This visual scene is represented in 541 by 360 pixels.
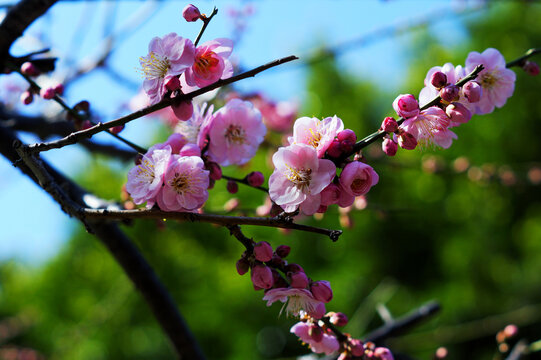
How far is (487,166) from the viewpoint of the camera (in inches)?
62.2

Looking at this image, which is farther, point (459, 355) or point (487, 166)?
point (459, 355)

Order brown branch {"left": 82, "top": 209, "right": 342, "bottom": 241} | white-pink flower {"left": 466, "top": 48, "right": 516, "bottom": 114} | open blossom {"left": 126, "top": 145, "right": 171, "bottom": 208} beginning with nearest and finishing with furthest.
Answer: brown branch {"left": 82, "top": 209, "right": 342, "bottom": 241}
open blossom {"left": 126, "top": 145, "right": 171, "bottom": 208}
white-pink flower {"left": 466, "top": 48, "right": 516, "bottom": 114}

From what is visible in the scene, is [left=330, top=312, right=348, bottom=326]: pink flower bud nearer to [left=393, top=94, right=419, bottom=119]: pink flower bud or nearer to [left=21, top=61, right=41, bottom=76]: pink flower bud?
[left=393, top=94, right=419, bottom=119]: pink flower bud

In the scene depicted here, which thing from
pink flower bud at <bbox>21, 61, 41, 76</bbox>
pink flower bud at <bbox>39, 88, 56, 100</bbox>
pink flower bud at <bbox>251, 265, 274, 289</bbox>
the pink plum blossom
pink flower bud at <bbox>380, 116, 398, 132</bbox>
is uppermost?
pink flower bud at <bbox>21, 61, 41, 76</bbox>

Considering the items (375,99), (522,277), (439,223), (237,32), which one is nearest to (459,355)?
(522,277)

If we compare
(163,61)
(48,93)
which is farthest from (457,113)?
(48,93)

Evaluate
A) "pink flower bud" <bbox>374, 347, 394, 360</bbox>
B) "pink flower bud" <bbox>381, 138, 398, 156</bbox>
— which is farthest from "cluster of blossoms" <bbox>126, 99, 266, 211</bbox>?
"pink flower bud" <bbox>374, 347, 394, 360</bbox>

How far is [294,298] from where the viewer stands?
559 mm

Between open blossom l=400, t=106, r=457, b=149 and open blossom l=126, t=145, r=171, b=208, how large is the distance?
0.95 feet

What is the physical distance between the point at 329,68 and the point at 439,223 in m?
2.68

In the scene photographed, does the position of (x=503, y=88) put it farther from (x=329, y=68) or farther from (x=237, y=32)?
(x=329, y=68)

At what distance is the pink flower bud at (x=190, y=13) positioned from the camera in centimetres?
55

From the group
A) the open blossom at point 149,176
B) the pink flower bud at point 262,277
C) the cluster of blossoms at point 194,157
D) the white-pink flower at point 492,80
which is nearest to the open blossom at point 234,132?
the cluster of blossoms at point 194,157

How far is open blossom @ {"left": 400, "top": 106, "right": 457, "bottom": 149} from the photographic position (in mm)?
532
